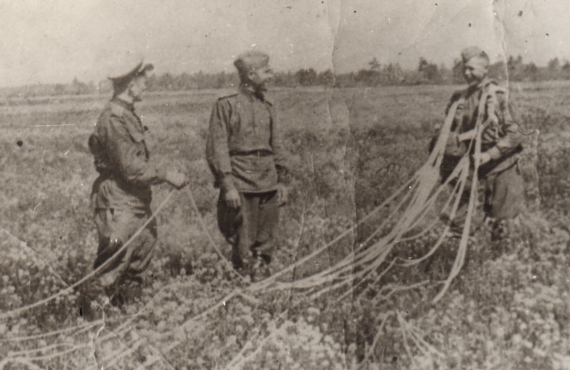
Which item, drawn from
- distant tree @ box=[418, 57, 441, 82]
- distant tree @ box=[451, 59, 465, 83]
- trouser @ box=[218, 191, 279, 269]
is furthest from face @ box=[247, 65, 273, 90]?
distant tree @ box=[451, 59, 465, 83]

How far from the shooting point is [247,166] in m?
3.21

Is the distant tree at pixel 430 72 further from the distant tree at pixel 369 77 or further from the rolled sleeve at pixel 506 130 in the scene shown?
the rolled sleeve at pixel 506 130

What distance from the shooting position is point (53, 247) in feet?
10.7

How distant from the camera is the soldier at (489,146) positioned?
317 cm

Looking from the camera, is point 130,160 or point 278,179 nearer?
point 130,160

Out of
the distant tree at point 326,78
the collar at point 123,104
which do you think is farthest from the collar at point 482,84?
the collar at point 123,104

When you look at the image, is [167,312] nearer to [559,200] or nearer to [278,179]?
[278,179]

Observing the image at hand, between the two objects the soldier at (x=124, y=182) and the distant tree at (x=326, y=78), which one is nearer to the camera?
the soldier at (x=124, y=182)

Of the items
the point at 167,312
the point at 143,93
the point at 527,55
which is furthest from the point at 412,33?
the point at 167,312

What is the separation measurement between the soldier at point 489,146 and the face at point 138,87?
168cm

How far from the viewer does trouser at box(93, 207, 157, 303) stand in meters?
3.15

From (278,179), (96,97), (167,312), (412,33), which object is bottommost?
(167,312)

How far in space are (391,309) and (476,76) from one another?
1353 millimetres

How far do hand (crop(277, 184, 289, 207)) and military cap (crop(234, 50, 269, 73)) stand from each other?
67 cm
